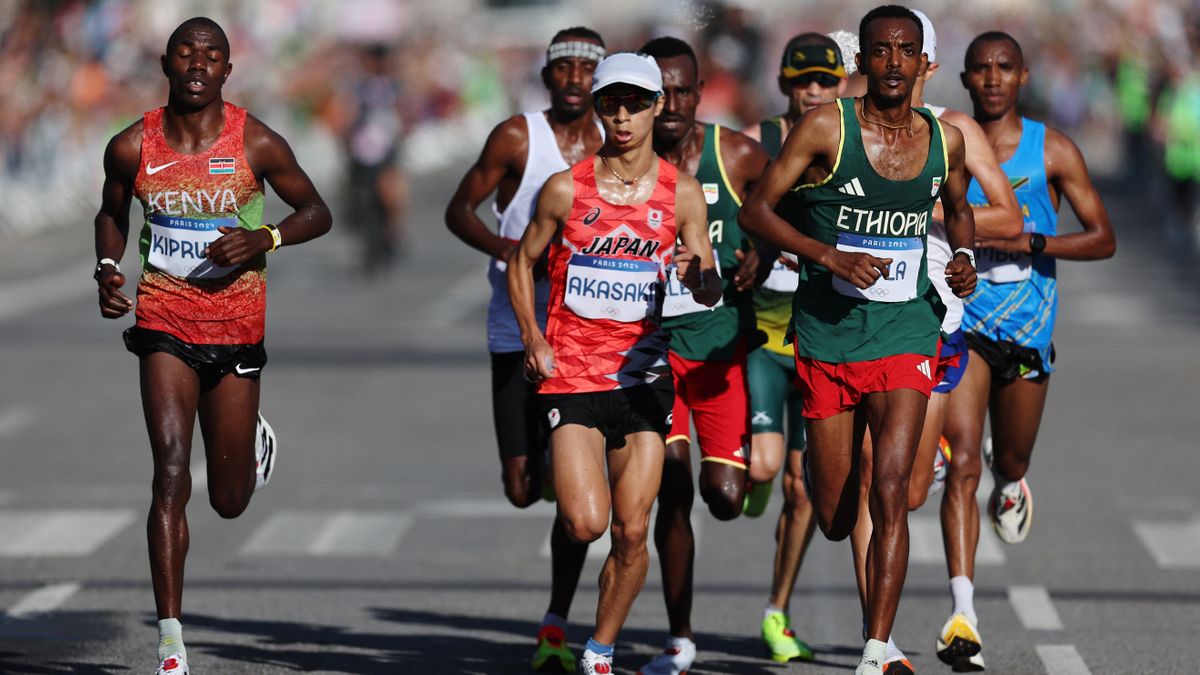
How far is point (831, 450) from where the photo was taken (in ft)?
26.2

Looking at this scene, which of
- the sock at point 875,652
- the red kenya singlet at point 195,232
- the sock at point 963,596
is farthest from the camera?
the sock at point 963,596

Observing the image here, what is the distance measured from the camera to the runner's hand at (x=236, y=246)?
792 cm

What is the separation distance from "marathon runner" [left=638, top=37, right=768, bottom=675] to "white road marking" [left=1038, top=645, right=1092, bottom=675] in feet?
4.24

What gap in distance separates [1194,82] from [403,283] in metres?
9.68

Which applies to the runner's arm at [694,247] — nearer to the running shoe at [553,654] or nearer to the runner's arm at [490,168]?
the runner's arm at [490,168]

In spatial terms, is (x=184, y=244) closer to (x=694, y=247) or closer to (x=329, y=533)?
(x=694, y=247)

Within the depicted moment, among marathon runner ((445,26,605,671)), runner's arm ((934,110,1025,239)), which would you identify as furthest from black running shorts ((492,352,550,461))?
runner's arm ((934,110,1025,239))

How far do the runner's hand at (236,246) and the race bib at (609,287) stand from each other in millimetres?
1015

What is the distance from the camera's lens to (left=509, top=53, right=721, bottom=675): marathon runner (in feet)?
26.3

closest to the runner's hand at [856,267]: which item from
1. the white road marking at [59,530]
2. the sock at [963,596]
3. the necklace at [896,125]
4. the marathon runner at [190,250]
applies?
the necklace at [896,125]

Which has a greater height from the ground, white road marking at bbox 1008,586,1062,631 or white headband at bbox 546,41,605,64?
white headband at bbox 546,41,605,64

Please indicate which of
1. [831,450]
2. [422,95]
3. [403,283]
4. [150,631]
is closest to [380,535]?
[150,631]

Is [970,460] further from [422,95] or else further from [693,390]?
[422,95]

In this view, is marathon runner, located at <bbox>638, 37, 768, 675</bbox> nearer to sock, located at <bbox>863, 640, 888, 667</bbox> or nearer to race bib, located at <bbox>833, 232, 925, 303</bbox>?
race bib, located at <bbox>833, 232, 925, 303</bbox>
